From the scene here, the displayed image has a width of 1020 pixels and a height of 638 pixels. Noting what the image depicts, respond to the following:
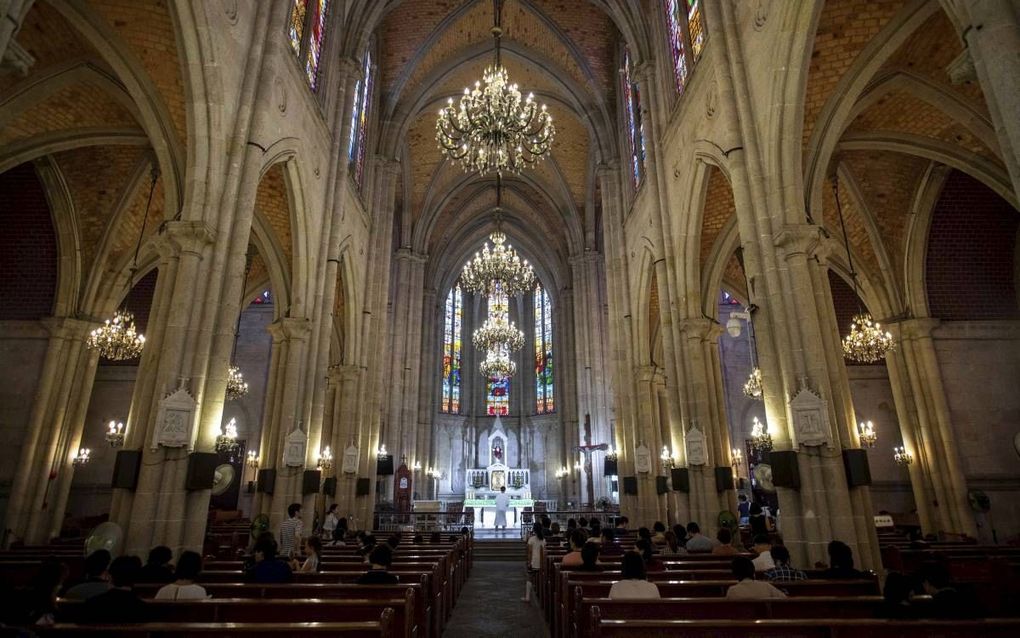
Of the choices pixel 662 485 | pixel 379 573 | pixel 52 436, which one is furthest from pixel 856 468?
pixel 52 436

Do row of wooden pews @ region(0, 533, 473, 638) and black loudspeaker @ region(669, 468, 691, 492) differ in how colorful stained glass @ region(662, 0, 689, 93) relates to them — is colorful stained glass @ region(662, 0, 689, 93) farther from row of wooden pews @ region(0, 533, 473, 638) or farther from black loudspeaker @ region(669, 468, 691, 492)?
row of wooden pews @ region(0, 533, 473, 638)

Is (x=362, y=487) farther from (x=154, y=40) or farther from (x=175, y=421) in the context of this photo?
(x=154, y=40)

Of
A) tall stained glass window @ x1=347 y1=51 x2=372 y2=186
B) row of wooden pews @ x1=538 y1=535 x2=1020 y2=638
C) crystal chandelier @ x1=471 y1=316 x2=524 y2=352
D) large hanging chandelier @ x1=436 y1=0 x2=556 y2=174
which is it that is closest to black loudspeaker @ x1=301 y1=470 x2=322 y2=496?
row of wooden pews @ x1=538 y1=535 x2=1020 y2=638

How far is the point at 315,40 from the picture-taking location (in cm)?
1356

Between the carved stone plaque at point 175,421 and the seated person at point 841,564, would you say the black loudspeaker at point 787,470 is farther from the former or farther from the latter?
the carved stone plaque at point 175,421

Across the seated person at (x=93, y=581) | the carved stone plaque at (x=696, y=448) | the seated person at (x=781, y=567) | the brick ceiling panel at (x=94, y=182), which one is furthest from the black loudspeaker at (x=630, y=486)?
the brick ceiling panel at (x=94, y=182)

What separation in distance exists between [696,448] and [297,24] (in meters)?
12.6

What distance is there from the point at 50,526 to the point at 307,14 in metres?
13.6

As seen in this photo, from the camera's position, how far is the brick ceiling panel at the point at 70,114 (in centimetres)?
1105

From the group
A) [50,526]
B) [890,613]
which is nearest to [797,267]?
[890,613]

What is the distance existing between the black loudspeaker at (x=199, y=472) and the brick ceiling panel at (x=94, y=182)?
934cm

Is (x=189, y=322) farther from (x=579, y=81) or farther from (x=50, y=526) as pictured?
(x=579, y=81)

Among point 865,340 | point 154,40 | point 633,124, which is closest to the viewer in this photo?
point 154,40

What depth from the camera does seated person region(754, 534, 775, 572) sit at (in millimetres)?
6337
